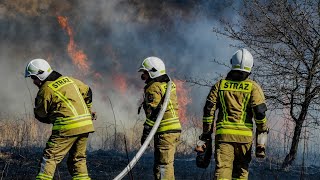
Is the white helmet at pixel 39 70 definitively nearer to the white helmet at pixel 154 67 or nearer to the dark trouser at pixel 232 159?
the white helmet at pixel 154 67

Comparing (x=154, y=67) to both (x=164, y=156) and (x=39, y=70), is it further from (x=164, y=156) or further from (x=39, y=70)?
(x=39, y=70)

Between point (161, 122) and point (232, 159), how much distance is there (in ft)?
5.32

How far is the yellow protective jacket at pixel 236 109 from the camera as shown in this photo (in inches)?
228

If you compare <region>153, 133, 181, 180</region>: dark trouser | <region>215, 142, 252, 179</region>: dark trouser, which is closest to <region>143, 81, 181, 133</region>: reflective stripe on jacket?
<region>153, 133, 181, 180</region>: dark trouser

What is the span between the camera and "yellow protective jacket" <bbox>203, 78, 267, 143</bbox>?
19.0 feet

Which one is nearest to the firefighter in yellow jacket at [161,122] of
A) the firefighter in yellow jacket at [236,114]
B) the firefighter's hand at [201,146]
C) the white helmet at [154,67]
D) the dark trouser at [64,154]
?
the white helmet at [154,67]

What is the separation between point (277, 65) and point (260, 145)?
7443 mm

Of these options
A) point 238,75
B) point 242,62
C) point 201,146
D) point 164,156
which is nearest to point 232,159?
point 201,146

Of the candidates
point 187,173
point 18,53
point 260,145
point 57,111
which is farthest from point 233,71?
point 18,53

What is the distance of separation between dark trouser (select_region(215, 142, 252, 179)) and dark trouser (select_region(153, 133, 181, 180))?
1247mm

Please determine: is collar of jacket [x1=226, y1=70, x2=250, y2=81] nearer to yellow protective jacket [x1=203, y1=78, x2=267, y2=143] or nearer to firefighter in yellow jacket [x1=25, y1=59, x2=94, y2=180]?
yellow protective jacket [x1=203, y1=78, x2=267, y2=143]

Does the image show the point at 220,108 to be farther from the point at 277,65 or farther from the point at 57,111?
Result: the point at 277,65

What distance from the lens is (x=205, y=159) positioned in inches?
237

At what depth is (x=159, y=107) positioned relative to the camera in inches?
275
